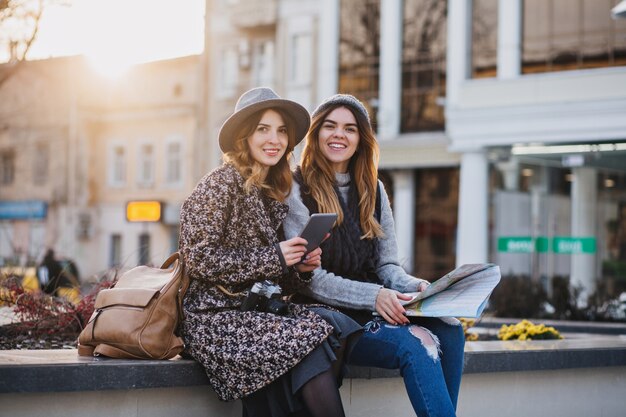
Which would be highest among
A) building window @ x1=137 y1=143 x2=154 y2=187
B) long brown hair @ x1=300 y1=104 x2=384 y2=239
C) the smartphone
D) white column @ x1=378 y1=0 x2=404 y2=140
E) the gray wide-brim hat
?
white column @ x1=378 y1=0 x2=404 y2=140

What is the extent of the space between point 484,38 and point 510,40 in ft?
4.58

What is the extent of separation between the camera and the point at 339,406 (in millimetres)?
4922

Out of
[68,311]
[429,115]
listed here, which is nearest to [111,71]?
[429,115]

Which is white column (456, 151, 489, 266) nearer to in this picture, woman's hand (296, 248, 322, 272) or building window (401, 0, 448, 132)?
building window (401, 0, 448, 132)

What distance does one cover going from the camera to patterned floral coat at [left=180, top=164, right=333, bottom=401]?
4.95 meters

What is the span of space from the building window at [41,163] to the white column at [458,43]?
23921 mm

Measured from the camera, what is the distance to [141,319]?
514 centimetres

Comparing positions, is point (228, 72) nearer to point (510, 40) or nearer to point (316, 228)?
point (510, 40)

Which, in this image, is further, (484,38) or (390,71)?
(390,71)

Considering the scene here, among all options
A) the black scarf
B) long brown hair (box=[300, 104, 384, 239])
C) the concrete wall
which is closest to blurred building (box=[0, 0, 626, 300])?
the concrete wall

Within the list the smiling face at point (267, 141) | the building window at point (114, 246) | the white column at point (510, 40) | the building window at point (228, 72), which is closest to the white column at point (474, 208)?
the white column at point (510, 40)

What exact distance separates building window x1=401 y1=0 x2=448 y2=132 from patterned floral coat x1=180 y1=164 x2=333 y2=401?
23911 mm

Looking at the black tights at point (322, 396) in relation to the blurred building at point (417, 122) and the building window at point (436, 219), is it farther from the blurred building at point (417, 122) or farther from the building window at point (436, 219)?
the building window at point (436, 219)

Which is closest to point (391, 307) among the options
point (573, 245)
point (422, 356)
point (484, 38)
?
point (422, 356)
